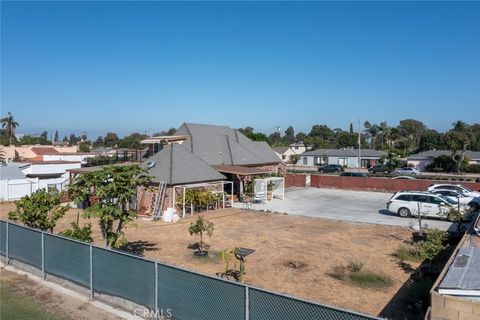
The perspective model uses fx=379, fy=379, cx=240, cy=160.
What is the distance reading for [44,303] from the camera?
1011cm

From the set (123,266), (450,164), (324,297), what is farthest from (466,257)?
(450,164)

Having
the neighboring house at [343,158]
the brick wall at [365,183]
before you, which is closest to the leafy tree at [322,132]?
the neighboring house at [343,158]

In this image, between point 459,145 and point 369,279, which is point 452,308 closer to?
point 369,279

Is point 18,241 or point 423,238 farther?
point 423,238

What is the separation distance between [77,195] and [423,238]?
1511cm

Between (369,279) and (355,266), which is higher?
(355,266)

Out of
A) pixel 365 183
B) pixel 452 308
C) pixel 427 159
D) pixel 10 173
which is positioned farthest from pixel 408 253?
pixel 427 159

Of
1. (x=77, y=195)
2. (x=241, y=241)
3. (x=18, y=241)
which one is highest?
(x=77, y=195)

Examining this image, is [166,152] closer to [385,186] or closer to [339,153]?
[385,186]

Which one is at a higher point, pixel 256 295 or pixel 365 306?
pixel 256 295

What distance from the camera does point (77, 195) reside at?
13297 mm

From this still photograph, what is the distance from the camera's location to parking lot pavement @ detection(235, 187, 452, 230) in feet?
75.7

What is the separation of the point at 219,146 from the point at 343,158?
144 ft

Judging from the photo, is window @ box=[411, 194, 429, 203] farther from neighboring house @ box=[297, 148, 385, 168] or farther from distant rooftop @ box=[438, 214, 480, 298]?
neighboring house @ box=[297, 148, 385, 168]
